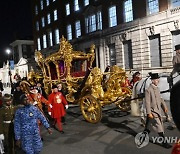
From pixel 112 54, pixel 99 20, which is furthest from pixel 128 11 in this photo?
pixel 99 20

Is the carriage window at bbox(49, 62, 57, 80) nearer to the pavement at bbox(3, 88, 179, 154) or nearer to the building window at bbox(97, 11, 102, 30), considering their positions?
the pavement at bbox(3, 88, 179, 154)

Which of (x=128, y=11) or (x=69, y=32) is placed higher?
(x=128, y=11)

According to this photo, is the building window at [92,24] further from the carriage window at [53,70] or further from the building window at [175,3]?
the carriage window at [53,70]

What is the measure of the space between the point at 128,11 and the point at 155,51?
17.3ft

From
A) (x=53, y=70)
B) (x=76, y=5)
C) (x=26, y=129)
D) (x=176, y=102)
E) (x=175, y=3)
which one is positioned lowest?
(x=26, y=129)

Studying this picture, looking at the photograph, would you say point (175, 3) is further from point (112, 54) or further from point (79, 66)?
point (79, 66)

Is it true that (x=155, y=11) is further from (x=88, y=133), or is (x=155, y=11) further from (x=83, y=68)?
(x=88, y=133)

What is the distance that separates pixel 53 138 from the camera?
8.45 meters

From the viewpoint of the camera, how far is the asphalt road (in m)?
6.70

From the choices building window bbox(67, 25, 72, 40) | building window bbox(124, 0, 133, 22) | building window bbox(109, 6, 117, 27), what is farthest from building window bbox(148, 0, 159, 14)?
building window bbox(67, 25, 72, 40)

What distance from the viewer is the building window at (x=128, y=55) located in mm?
24703

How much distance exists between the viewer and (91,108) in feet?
32.5

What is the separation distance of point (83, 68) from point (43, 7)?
101 ft

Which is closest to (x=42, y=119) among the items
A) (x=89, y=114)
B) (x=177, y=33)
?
(x=89, y=114)
